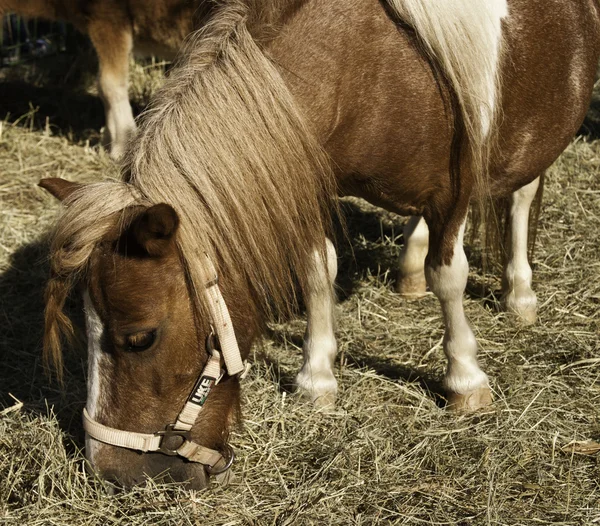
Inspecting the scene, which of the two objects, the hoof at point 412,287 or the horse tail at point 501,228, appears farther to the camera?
the hoof at point 412,287

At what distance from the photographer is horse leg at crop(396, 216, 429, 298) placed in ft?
11.5

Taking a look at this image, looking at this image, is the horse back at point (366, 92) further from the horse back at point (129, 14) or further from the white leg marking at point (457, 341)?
the horse back at point (129, 14)

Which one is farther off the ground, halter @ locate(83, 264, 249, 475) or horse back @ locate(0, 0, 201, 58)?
horse back @ locate(0, 0, 201, 58)

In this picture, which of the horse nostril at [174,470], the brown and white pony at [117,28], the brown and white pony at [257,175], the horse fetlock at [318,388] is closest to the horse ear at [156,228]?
the brown and white pony at [257,175]

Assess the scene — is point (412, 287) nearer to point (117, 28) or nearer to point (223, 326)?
point (223, 326)

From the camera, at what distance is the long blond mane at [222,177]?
1.94 m

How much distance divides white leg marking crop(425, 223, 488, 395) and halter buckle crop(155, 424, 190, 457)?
99cm

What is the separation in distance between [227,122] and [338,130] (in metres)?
0.36

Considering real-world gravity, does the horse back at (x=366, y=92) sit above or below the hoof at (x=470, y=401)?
above

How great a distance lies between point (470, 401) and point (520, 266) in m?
0.87

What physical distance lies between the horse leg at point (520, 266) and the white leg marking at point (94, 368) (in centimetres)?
186

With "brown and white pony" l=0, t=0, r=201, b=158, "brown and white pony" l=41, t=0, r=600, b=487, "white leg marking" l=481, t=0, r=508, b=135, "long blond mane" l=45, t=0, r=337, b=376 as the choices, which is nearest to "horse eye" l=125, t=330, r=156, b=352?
"brown and white pony" l=41, t=0, r=600, b=487

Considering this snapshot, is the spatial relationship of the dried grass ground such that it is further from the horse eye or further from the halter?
the horse eye

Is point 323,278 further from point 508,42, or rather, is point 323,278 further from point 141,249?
point 508,42
